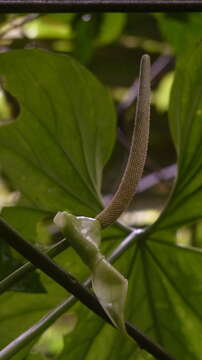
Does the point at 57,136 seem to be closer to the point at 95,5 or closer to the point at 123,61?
the point at 95,5

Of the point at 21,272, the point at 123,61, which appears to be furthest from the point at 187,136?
the point at 123,61

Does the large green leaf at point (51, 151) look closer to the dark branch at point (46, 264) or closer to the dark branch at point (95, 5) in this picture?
the dark branch at point (95, 5)

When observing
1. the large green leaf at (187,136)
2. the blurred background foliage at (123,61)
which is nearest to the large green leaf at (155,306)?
the large green leaf at (187,136)

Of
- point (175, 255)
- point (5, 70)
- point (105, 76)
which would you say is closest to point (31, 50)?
point (5, 70)

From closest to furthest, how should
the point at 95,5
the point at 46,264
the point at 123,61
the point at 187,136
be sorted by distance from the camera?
the point at 46,264 → the point at 95,5 → the point at 187,136 → the point at 123,61

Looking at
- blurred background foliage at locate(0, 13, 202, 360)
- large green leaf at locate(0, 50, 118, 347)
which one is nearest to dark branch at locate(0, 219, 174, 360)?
large green leaf at locate(0, 50, 118, 347)

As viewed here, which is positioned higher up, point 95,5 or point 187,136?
point 95,5
